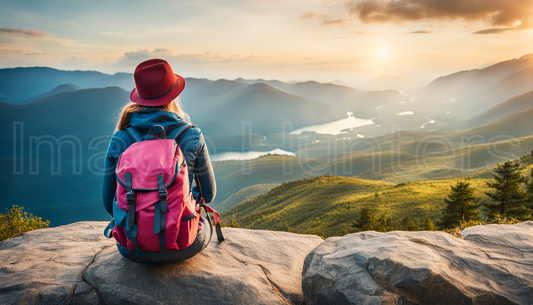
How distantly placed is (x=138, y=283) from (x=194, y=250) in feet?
3.44

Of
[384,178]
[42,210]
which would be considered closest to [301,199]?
[384,178]

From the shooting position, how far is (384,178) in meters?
106

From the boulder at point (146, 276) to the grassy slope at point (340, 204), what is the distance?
36.7m

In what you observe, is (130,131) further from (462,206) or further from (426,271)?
(462,206)

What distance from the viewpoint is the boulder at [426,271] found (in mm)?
4086

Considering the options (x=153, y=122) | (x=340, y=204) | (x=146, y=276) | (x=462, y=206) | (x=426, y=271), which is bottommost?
(x=340, y=204)

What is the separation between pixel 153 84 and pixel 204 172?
1730 millimetres

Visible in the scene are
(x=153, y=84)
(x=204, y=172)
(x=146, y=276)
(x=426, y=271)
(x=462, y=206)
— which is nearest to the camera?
(x=426, y=271)

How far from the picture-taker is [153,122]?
14.4 feet

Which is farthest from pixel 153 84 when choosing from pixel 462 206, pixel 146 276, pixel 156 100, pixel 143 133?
pixel 462 206


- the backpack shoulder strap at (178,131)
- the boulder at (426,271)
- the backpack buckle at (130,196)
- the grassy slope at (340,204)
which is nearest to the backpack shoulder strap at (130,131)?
the backpack shoulder strap at (178,131)

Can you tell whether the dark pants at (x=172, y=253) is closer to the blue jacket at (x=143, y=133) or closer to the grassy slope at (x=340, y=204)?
the blue jacket at (x=143, y=133)

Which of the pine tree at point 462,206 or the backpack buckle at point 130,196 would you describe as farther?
the pine tree at point 462,206

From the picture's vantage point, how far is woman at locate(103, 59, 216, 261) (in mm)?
4375
